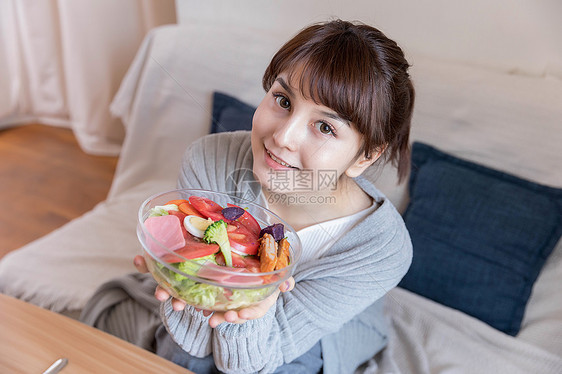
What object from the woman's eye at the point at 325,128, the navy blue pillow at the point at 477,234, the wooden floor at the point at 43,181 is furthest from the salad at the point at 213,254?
the wooden floor at the point at 43,181

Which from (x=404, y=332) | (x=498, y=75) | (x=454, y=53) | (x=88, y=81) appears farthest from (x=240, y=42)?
(x=88, y=81)

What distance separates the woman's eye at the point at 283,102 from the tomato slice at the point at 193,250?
19 cm

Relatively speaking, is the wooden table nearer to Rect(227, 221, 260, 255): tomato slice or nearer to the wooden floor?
Rect(227, 221, 260, 255): tomato slice

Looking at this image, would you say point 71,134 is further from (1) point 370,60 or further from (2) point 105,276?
(1) point 370,60

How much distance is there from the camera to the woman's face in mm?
596

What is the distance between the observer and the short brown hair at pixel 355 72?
60cm

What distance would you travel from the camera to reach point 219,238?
54cm

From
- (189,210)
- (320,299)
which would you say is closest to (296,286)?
(320,299)

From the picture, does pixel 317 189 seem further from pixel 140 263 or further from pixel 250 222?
pixel 140 263

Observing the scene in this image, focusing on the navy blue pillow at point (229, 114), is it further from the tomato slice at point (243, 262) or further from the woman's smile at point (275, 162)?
the tomato slice at point (243, 262)

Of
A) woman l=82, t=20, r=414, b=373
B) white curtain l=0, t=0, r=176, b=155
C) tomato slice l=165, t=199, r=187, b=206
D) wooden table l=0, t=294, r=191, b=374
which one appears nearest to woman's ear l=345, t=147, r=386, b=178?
woman l=82, t=20, r=414, b=373

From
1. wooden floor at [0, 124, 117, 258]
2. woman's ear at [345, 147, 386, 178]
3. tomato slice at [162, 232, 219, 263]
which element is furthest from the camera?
wooden floor at [0, 124, 117, 258]

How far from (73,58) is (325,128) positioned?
7.00 ft

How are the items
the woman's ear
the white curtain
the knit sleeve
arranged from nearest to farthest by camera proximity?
the woman's ear, the knit sleeve, the white curtain
